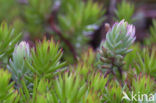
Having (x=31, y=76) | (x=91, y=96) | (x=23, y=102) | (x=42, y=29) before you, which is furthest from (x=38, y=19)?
(x=91, y=96)

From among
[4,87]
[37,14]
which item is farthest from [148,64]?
[37,14]

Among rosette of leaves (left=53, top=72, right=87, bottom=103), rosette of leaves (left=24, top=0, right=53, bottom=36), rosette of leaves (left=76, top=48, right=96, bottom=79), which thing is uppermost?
rosette of leaves (left=24, top=0, right=53, bottom=36)

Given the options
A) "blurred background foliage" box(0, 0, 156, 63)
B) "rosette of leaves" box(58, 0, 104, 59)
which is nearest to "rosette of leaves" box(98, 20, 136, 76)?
"blurred background foliage" box(0, 0, 156, 63)

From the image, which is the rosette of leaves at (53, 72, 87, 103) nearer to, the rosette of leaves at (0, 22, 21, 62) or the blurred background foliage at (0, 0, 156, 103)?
the blurred background foliage at (0, 0, 156, 103)

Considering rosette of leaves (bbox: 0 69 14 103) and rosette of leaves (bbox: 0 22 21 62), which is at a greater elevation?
rosette of leaves (bbox: 0 22 21 62)

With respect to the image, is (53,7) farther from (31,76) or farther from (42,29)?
(31,76)
